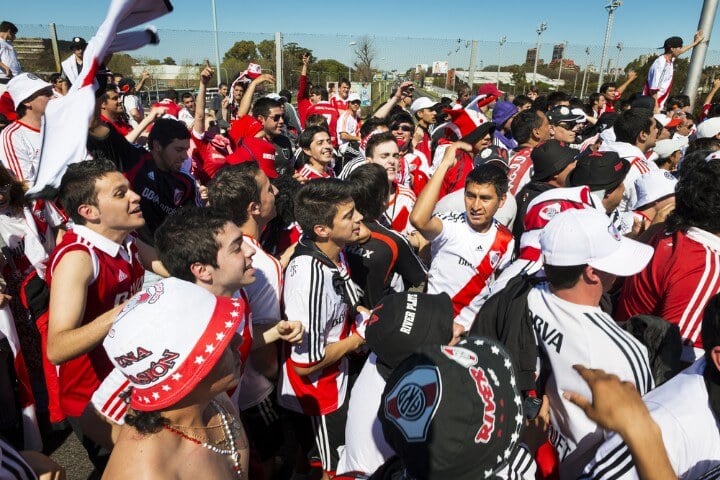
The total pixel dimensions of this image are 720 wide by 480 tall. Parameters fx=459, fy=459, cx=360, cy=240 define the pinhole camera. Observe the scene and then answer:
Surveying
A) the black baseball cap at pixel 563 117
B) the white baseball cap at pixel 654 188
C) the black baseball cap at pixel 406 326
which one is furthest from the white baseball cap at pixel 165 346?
the black baseball cap at pixel 563 117

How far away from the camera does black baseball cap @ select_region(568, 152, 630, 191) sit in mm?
3459

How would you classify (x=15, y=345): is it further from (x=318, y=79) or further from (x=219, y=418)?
(x=318, y=79)

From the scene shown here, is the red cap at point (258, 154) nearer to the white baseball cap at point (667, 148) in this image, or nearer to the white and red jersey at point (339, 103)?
the white baseball cap at point (667, 148)

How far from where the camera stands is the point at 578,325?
1845mm

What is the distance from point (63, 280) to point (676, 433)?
2481 mm

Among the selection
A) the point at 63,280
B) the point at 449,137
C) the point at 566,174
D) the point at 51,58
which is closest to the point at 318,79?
the point at 51,58

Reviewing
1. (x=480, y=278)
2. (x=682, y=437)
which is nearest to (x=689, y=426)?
(x=682, y=437)

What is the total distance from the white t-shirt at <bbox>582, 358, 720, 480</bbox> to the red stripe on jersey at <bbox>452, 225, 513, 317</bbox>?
1.83m

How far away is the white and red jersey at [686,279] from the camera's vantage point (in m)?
2.31

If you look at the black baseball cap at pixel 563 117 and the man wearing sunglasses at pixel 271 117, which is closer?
the black baseball cap at pixel 563 117

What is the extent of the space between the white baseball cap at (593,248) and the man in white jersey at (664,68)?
9519 millimetres

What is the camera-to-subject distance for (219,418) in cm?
174

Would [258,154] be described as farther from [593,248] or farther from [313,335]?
[593,248]

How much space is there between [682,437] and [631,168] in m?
3.74
